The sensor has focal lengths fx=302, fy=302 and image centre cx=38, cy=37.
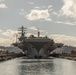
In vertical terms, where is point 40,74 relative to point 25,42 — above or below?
below

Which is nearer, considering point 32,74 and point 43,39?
point 32,74

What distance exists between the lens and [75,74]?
140 feet

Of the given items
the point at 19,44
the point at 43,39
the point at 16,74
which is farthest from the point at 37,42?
the point at 16,74

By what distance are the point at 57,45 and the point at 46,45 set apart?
15235mm

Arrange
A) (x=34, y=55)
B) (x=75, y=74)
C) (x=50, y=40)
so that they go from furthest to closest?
(x=34, y=55), (x=50, y=40), (x=75, y=74)

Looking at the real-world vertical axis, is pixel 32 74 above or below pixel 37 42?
below

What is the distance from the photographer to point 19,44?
566ft

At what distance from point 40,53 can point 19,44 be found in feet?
46.2

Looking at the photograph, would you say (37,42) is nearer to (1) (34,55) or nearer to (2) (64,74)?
(1) (34,55)

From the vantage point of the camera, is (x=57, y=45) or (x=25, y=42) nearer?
(x=25, y=42)

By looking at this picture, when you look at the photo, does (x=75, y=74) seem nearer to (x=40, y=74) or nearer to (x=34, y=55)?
(x=40, y=74)

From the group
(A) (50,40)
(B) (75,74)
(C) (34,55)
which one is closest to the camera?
(B) (75,74)

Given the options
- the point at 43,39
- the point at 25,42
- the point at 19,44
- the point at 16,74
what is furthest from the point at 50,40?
the point at 16,74

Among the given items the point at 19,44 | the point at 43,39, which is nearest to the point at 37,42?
the point at 43,39
